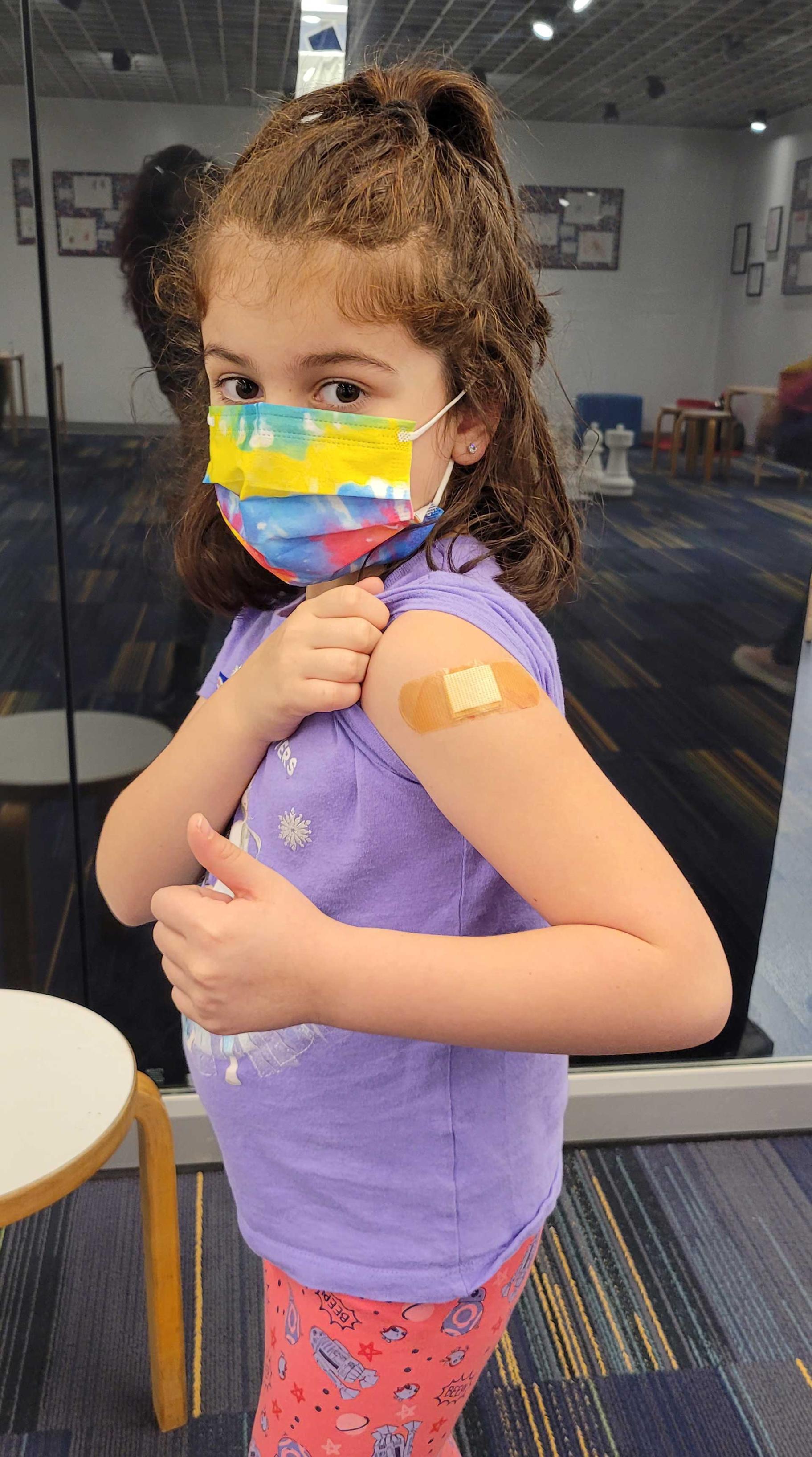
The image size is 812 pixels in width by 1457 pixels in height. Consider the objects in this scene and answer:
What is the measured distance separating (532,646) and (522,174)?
113 centimetres

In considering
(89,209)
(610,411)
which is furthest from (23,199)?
(610,411)

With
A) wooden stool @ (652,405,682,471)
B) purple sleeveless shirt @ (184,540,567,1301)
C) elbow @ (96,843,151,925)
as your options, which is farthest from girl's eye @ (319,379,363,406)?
wooden stool @ (652,405,682,471)

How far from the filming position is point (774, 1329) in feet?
5.58

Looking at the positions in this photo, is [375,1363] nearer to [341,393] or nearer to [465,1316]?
[465,1316]

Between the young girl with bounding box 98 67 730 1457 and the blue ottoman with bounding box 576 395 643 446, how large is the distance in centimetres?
88

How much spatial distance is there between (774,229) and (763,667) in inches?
27.0

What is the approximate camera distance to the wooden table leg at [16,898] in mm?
1876

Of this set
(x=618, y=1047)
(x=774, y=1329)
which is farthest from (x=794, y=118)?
(x=774, y=1329)

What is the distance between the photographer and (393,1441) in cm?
89

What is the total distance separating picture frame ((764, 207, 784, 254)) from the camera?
170 centimetres

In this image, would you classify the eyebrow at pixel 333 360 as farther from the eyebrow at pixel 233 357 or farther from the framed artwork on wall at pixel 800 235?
the framed artwork on wall at pixel 800 235

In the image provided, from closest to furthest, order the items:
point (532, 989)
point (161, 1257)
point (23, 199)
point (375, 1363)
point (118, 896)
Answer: point (532, 989) → point (375, 1363) → point (118, 896) → point (161, 1257) → point (23, 199)

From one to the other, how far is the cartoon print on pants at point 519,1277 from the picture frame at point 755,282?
1.40m

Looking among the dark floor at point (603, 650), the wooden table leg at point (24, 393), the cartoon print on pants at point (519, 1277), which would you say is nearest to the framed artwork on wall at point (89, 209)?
the wooden table leg at point (24, 393)
